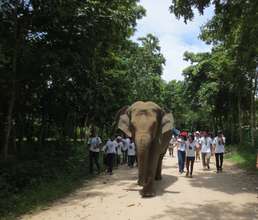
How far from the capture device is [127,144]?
76.6 ft

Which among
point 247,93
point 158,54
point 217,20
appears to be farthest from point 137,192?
point 158,54

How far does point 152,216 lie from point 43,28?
9744 millimetres

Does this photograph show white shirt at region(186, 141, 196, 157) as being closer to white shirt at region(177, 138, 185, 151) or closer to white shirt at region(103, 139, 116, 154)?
white shirt at region(177, 138, 185, 151)

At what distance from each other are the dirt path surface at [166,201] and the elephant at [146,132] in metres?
0.62

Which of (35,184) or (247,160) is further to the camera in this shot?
(247,160)

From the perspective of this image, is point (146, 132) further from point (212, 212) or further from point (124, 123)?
point (212, 212)

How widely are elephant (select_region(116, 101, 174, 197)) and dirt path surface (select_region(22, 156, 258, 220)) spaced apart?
0.62 metres

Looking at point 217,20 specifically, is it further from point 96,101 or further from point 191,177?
point 96,101

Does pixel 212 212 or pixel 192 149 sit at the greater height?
pixel 192 149

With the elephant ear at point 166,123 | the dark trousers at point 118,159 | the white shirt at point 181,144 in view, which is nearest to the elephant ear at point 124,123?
the elephant ear at point 166,123

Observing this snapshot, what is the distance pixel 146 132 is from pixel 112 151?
20.3 ft

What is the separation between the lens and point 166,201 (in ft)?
39.5

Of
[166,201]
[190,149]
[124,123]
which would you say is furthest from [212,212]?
[190,149]

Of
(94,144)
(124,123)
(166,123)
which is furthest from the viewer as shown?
(94,144)
